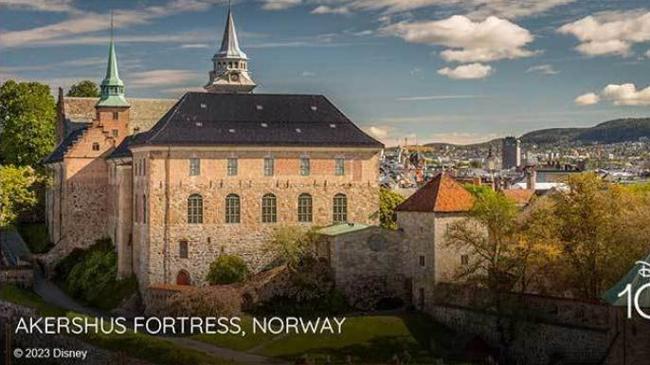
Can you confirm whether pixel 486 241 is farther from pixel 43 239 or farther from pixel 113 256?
pixel 43 239

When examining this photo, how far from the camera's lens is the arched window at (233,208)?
4350 cm

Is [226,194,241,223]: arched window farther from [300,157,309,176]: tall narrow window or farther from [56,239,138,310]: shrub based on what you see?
[56,239,138,310]: shrub

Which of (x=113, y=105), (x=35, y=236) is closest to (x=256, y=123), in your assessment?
(x=113, y=105)

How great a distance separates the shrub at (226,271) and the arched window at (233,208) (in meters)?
1.47

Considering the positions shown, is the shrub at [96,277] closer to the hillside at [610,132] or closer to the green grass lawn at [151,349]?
the green grass lawn at [151,349]

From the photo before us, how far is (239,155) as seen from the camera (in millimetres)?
43406

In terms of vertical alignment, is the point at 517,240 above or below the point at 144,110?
below

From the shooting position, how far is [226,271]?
4253 cm

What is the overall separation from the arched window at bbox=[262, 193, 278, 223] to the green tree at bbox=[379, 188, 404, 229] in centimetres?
754

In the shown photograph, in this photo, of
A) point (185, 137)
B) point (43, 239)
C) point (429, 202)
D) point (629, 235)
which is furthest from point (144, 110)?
point (629, 235)

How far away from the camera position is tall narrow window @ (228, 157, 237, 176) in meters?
43.4

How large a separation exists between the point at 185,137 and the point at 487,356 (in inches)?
575

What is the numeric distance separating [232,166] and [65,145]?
47.7 feet

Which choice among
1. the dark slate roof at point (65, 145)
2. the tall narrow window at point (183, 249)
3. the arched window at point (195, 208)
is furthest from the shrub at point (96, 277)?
the dark slate roof at point (65, 145)
